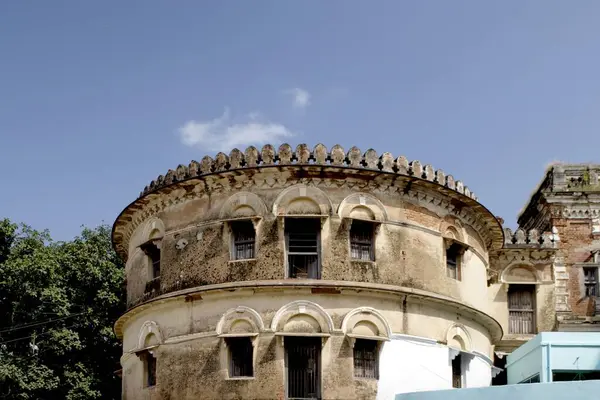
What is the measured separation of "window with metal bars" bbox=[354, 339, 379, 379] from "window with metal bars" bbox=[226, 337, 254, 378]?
248 cm

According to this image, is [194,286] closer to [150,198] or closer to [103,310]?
[150,198]

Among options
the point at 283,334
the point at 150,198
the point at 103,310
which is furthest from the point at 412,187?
the point at 103,310

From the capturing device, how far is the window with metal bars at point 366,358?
22016 millimetres

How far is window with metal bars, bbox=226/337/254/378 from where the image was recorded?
71.8ft

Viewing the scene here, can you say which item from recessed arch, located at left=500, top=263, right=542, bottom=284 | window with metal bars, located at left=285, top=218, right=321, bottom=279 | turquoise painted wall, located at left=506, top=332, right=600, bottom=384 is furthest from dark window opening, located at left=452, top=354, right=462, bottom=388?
recessed arch, located at left=500, top=263, right=542, bottom=284

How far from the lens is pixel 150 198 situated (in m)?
24.7

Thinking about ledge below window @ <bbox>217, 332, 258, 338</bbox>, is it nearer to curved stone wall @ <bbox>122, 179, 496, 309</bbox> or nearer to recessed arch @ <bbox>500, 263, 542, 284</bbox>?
curved stone wall @ <bbox>122, 179, 496, 309</bbox>

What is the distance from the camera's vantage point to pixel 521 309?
1137 inches

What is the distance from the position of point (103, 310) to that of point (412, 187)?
62.2 feet

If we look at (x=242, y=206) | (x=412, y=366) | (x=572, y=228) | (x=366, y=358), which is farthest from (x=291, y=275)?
(x=572, y=228)

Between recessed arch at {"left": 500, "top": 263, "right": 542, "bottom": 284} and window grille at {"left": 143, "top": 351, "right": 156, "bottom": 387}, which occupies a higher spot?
recessed arch at {"left": 500, "top": 263, "right": 542, "bottom": 284}

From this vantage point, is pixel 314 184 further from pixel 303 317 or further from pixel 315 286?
pixel 303 317

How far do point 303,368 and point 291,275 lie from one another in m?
2.27

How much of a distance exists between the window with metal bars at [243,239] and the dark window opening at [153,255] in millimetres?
2638
